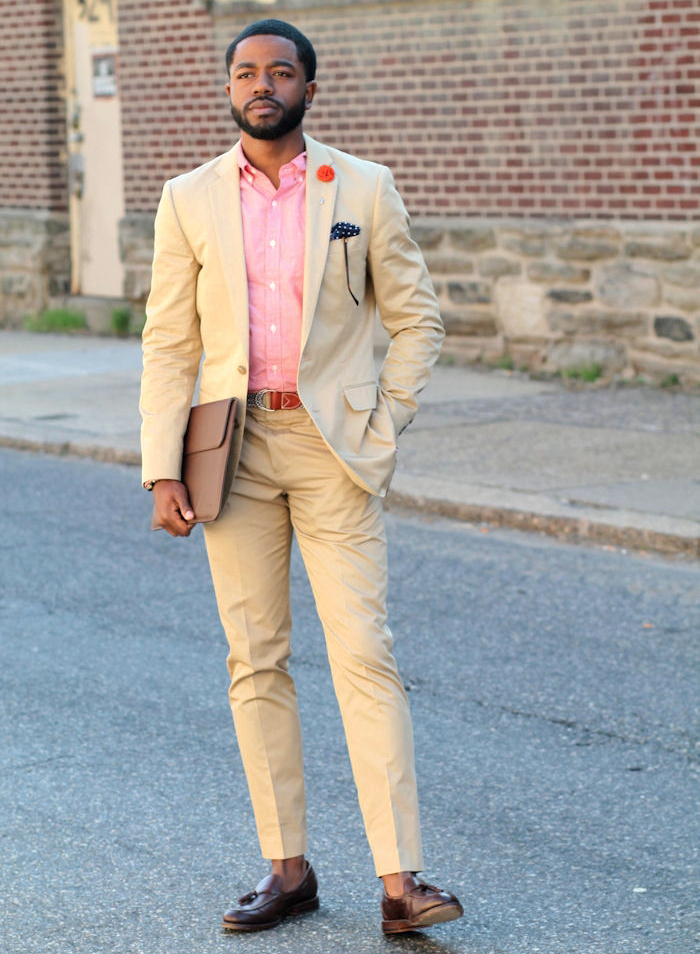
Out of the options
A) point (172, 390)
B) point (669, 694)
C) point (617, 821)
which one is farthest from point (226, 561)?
point (669, 694)

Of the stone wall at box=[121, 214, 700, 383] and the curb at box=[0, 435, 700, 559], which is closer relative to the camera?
the curb at box=[0, 435, 700, 559]

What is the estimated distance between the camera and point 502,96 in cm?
1224

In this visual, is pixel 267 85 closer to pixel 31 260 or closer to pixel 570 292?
pixel 570 292

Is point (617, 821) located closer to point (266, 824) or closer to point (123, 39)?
point (266, 824)

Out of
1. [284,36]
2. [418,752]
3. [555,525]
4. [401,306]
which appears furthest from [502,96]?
[284,36]

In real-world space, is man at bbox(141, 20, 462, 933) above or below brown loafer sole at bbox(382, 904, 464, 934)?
above

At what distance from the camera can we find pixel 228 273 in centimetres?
350

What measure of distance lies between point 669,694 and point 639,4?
7271 millimetres

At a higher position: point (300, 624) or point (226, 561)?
point (226, 561)

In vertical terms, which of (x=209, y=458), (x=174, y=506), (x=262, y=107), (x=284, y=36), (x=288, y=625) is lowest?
(x=288, y=625)

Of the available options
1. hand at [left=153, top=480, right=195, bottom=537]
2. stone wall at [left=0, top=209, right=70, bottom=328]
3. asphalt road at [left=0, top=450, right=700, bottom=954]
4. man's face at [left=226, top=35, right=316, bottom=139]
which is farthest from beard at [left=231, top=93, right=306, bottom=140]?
stone wall at [left=0, top=209, right=70, bottom=328]

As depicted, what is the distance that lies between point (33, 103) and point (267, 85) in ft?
45.5

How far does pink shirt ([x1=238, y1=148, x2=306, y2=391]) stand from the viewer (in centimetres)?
354

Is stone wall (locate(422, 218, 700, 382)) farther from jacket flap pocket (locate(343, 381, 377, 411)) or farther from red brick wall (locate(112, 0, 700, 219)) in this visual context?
jacket flap pocket (locate(343, 381, 377, 411))
